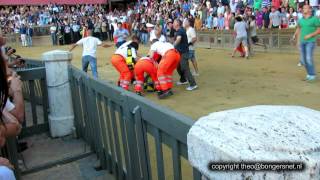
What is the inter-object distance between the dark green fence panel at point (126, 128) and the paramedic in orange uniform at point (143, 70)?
140 inches

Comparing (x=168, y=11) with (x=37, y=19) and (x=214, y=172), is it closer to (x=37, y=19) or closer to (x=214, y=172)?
(x=37, y=19)

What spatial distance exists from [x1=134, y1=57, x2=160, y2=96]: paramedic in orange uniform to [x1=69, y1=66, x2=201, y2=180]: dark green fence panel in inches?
140

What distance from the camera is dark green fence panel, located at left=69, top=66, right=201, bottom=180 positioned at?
2418mm

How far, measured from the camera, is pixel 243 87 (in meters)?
9.36

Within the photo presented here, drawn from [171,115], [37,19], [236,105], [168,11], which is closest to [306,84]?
[236,105]

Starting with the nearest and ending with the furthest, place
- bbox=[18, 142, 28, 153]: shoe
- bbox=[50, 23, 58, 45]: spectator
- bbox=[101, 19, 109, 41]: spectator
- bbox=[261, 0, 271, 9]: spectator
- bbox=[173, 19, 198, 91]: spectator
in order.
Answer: bbox=[18, 142, 28, 153]: shoe → bbox=[173, 19, 198, 91]: spectator → bbox=[261, 0, 271, 9]: spectator → bbox=[50, 23, 58, 45]: spectator → bbox=[101, 19, 109, 41]: spectator

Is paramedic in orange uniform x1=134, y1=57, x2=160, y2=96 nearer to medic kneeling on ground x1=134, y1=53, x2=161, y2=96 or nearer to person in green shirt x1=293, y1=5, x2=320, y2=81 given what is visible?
medic kneeling on ground x1=134, y1=53, x2=161, y2=96

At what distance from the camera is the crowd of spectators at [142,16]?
61.8 feet

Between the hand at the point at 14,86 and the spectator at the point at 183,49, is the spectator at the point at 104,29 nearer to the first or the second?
the spectator at the point at 183,49

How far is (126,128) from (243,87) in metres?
6.46

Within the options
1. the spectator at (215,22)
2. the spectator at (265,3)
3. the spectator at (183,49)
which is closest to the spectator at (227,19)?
the spectator at (215,22)

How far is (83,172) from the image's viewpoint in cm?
431

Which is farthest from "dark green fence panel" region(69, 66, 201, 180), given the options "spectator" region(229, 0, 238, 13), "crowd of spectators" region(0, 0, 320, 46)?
"spectator" region(229, 0, 238, 13)
